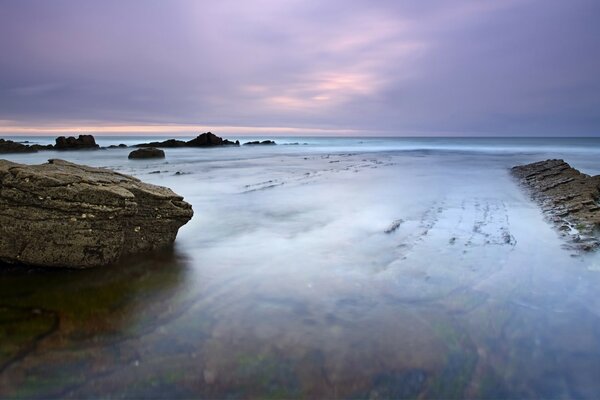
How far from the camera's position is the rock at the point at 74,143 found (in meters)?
43.2

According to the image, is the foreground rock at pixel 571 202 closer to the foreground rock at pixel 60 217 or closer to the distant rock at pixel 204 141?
the foreground rock at pixel 60 217

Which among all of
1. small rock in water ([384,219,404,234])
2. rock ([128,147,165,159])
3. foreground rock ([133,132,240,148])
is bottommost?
small rock in water ([384,219,404,234])

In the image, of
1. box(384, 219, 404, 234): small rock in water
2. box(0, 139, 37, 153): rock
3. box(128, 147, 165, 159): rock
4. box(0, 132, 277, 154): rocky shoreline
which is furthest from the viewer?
box(0, 132, 277, 154): rocky shoreline

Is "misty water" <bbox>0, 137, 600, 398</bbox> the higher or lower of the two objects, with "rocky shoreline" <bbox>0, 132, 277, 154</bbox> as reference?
lower

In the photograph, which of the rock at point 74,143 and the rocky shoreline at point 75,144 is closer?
the rocky shoreline at point 75,144

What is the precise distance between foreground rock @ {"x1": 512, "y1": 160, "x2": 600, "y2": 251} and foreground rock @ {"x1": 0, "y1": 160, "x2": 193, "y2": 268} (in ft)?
22.5

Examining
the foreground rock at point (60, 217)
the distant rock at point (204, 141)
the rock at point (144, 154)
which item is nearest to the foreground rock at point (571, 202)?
the foreground rock at point (60, 217)

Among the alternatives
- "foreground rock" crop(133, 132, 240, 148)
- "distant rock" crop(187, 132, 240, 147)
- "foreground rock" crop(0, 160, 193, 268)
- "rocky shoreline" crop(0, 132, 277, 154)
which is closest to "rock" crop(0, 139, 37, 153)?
"rocky shoreline" crop(0, 132, 277, 154)

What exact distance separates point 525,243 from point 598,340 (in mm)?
3141

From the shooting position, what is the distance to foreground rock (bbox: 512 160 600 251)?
663 centimetres

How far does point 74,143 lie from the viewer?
144ft

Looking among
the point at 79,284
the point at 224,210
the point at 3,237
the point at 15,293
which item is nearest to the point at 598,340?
the point at 79,284

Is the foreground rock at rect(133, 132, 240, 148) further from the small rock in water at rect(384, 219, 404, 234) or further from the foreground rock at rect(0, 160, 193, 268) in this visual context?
the foreground rock at rect(0, 160, 193, 268)

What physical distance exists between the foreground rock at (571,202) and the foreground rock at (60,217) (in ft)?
22.5
